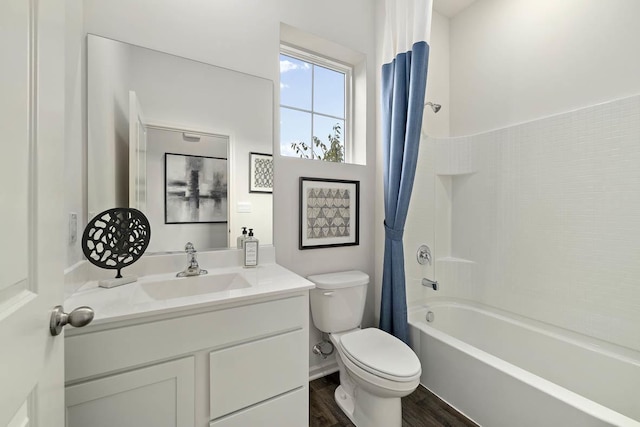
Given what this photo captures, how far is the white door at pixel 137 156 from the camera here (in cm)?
129

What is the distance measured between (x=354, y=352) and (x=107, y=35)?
6.32ft

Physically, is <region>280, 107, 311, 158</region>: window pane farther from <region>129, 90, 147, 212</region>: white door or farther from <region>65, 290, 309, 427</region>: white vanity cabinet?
<region>65, 290, 309, 427</region>: white vanity cabinet

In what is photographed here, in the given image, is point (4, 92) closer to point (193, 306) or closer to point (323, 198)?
point (193, 306)

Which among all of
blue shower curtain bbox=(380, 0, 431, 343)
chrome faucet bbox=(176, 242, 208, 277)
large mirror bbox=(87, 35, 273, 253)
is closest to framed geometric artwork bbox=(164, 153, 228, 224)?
large mirror bbox=(87, 35, 273, 253)

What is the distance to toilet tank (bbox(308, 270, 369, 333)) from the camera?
1648 mm

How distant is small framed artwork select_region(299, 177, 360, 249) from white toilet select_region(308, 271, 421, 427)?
0.24 m

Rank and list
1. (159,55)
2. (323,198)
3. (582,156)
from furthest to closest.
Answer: (323,198) → (582,156) → (159,55)

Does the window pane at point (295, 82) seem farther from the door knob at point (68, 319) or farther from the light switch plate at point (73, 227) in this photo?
the door knob at point (68, 319)

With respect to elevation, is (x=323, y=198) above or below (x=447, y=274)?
above

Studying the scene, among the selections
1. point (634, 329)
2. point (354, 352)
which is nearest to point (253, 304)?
point (354, 352)

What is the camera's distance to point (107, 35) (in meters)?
1.24

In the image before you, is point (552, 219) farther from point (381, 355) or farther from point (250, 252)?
point (250, 252)

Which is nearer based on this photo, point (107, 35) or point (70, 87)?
point (70, 87)

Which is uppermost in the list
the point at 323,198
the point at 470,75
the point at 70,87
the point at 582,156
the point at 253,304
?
the point at 470,75
